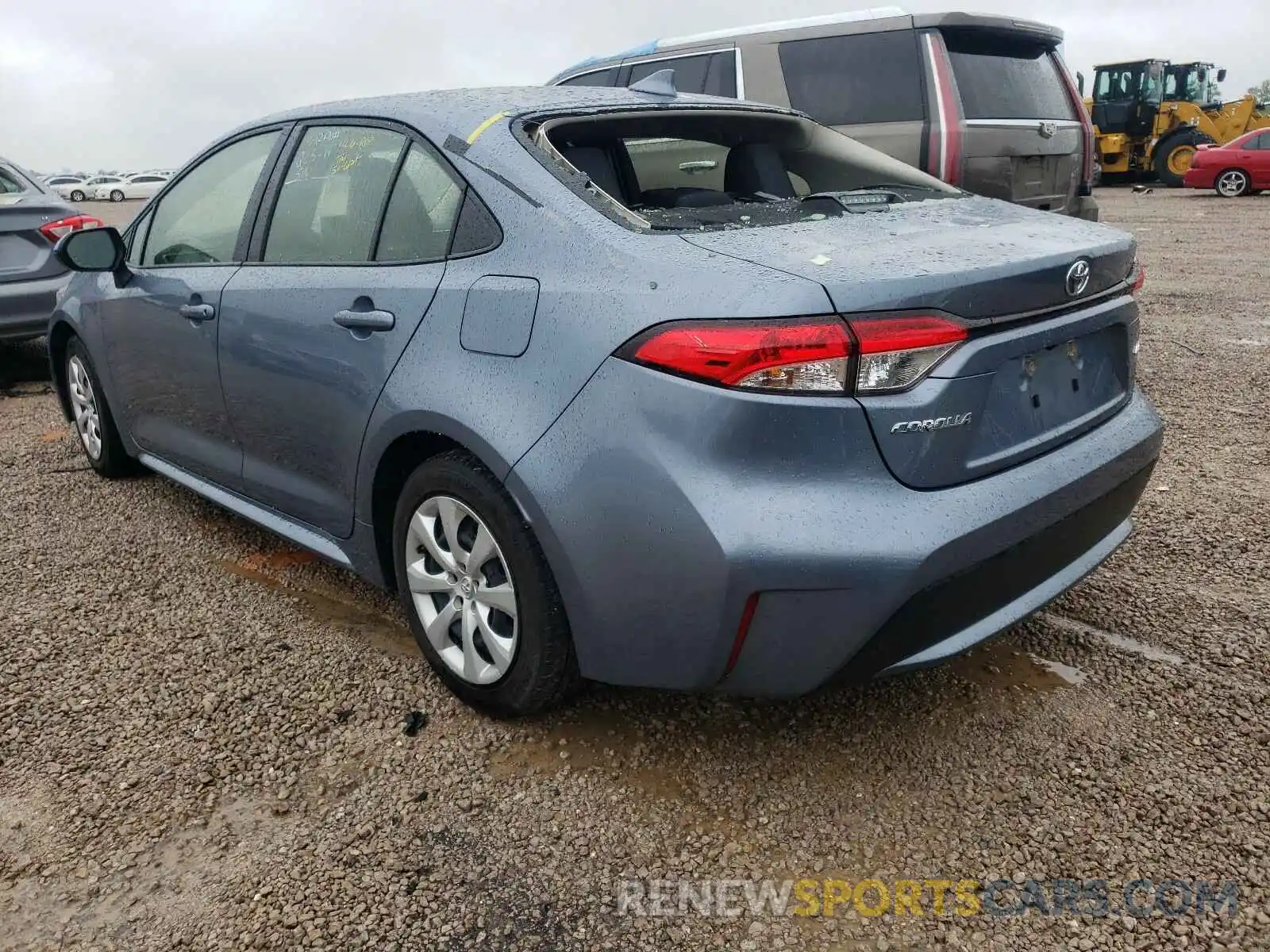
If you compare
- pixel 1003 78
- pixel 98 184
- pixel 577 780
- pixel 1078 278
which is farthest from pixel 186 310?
pixel 98 184

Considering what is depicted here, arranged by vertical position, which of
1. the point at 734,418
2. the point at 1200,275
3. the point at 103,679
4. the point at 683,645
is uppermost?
the point at 734,418

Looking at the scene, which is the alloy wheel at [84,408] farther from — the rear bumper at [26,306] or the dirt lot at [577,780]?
the rear bumper at [26,306]

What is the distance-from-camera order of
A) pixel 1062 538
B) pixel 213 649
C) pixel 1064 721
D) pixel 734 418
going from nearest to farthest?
pixel 734 418 < pixel 1062 538 < pixel 1064 721 < pixel 213 649

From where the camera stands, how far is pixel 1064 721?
253 centimetres

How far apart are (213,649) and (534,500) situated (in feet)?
4.77

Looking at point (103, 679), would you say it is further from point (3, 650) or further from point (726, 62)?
point (726, 62)

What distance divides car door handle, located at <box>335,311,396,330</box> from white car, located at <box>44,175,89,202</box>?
56.1 m

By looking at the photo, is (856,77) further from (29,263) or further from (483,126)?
(29,263)

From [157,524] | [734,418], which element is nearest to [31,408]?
[157,524]

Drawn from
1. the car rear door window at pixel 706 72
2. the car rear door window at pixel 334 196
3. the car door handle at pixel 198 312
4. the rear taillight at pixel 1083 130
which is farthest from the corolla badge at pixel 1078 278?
the car rear door window at pixel 706 72

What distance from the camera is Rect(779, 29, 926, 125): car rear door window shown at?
568 cm

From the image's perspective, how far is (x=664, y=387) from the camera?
77.2 inches

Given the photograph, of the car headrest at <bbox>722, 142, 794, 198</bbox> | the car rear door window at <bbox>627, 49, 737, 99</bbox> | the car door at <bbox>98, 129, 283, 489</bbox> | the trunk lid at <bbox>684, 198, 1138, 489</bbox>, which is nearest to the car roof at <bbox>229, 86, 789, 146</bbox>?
the car headrest at <bbox>722, 142, 794, 198</bbox>

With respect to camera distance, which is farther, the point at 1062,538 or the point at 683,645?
the point at 1062,538
